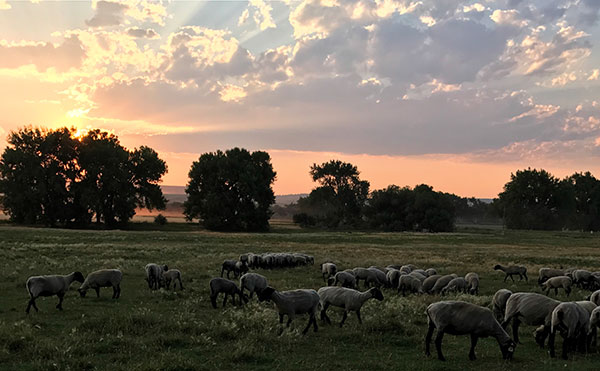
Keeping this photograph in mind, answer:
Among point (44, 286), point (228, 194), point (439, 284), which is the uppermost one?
point (228, 194)

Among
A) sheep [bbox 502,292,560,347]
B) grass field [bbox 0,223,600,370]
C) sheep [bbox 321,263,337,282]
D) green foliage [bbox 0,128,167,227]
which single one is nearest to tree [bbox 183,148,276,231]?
green foliage [bbox 0,128,167,227]

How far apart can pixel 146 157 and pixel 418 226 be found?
7111cm

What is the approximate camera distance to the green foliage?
3440 inches

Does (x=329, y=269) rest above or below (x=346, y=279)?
below

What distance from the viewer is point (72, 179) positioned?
93.1 m

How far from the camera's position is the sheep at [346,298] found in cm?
1427

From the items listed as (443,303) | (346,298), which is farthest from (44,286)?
(443,303)

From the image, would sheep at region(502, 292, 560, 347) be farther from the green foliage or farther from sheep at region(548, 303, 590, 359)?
the green foliage

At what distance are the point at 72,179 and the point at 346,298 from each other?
93462 mm

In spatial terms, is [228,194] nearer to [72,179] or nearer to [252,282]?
[72,179]

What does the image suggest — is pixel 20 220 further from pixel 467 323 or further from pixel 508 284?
pixel 467 323

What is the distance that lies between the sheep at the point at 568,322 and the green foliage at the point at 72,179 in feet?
299

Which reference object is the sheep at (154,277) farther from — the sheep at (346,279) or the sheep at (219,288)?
the sheep at (346,279)

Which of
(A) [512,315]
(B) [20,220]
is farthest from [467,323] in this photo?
(B) [20,220]
